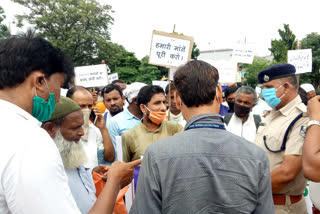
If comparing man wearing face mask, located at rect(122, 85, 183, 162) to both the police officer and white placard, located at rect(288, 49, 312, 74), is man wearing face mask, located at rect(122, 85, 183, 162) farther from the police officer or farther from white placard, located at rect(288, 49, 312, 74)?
white placard, located at rect(288, 49, 312, 74)

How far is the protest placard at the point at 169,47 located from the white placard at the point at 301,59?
338 centimetres

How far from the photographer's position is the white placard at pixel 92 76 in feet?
22.9

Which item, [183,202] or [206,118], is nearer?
[183,202]

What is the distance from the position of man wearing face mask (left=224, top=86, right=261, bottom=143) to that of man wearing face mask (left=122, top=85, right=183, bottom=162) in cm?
156

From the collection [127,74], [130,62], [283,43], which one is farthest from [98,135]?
[130,62]

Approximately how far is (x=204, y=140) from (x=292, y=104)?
64.1 inches

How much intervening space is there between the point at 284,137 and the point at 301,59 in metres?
5.34

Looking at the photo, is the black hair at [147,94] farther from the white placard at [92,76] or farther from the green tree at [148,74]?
the green tree at [148,74]

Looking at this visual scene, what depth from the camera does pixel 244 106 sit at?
4512 mm

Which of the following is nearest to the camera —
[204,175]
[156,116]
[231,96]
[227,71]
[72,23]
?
[204,175]

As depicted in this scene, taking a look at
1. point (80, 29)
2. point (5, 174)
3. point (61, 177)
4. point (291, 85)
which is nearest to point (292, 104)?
point (291, 85)

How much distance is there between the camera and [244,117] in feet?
15.1

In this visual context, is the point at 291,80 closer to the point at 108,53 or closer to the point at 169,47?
the point at 169,47

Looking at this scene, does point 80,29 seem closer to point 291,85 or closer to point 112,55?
point 112,55
